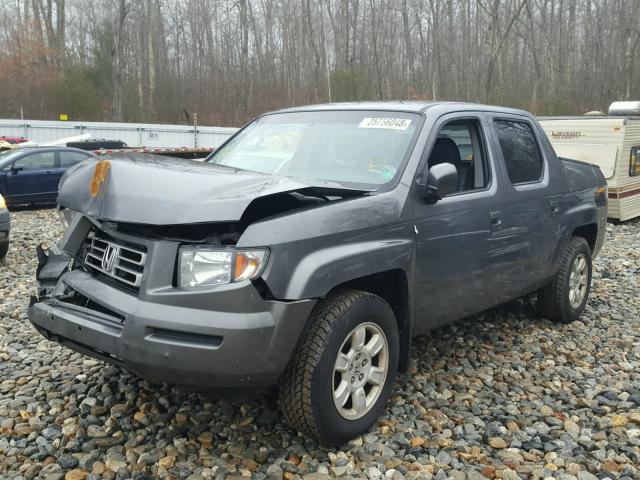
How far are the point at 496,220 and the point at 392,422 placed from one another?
1.57 meters

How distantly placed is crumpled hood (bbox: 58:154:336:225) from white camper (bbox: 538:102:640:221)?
402 inches

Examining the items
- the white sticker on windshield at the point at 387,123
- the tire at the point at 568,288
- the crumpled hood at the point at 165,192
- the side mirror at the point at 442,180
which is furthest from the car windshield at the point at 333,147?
the tire at the point at 568,288

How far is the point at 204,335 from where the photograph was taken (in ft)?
9.15

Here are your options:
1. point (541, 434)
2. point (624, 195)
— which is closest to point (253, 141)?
point (541, 434)

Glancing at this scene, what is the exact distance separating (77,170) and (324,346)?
1699 millimetres

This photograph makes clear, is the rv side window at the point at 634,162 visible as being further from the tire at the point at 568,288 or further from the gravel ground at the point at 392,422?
the gravel ground at the point at 392,422

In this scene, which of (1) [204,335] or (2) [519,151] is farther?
(2) [519,151]

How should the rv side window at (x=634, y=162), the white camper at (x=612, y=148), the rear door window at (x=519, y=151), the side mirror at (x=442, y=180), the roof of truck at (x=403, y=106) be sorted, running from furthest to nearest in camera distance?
the rv side window at (x=634, y=162)
the white camper at (x=612, y=148)
the rear door window at (x=519, y=151)
the roof of truck at (x=403, y=106)
the side mirror at (x=442, y=180)

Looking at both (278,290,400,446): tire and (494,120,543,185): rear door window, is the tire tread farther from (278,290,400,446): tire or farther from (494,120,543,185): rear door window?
(494,120,543,185): rear door window

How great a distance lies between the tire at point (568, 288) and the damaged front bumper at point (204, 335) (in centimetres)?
316

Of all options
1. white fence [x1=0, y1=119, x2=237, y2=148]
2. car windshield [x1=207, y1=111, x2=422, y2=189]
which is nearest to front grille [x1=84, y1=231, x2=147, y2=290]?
car windshield [x1=207, y1=111, x2=422, y2=189]

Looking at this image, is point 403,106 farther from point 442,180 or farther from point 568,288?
point 568,288

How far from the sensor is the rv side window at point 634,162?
12.0 m

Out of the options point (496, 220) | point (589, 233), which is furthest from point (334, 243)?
point (589, 233)
